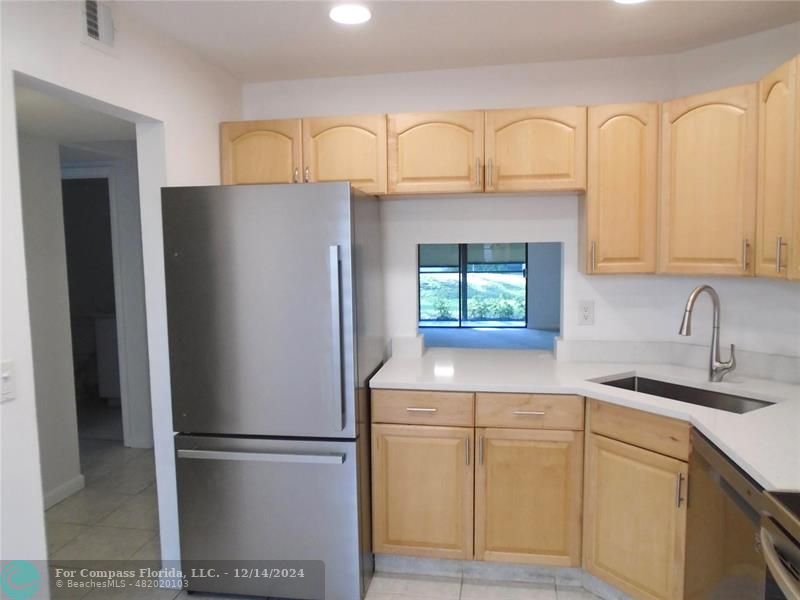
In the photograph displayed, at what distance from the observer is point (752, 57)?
2262mm

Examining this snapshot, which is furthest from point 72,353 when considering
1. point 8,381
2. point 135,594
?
point 8,381

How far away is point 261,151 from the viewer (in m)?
2.59

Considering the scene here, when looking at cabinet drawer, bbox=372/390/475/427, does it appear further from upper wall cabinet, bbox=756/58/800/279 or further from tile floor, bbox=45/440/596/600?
upper wall cabinet, bbox=756/58/800/279

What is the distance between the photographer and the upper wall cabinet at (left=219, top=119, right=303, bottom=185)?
2.57 meters

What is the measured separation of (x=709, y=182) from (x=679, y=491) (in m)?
1.23

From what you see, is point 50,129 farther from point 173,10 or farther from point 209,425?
point 209,425

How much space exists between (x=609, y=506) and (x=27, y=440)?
2059 millimetres

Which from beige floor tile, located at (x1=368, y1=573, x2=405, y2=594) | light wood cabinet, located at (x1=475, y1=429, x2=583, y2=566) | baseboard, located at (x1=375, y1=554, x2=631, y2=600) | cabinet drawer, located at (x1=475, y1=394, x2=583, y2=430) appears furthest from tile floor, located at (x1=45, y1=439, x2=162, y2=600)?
cabinet drawer, located at (x1=475, y1=394, x2=583, y2=430)

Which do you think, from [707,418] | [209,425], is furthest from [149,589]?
[707,418]

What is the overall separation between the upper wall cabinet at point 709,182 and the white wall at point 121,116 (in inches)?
82.6

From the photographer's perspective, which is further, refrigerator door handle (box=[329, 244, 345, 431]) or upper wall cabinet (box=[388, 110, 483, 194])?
upper wall cabinet (box=[388, 110, 483, 194])

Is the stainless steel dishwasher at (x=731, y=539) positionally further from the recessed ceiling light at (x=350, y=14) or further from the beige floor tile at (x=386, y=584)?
the recessed ceiling light at (x=350, y=14)

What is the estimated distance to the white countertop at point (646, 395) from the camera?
4.84ft

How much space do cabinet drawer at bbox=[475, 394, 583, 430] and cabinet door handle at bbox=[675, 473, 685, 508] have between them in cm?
40
